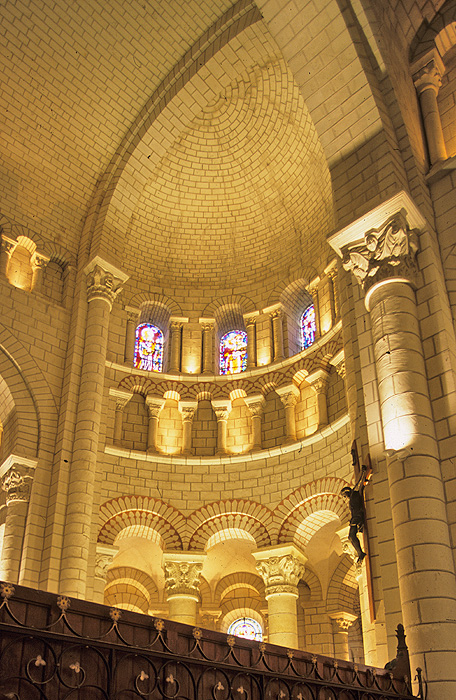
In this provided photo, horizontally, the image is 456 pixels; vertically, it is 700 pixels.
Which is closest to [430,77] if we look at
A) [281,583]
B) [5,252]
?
[5,252]

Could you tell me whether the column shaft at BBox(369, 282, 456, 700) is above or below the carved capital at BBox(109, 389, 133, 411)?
below

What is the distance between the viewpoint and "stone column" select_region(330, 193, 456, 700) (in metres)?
6.68

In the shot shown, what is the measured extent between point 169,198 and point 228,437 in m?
6.08

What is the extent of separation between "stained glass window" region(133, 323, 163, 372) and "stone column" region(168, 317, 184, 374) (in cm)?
40

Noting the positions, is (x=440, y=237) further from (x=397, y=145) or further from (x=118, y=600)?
(x=118, y=600)

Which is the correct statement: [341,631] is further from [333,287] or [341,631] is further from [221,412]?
[333,287]

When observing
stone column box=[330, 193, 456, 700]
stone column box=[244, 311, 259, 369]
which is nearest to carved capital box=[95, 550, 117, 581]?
stone column box=[244, 311, 259, 369]

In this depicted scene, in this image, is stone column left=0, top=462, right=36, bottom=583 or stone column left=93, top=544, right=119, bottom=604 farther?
stone column left=93, top=544, right=119, bottom=604

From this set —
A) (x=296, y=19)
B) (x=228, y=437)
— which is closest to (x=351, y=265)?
(x=296, y=19)

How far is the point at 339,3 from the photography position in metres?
10.2

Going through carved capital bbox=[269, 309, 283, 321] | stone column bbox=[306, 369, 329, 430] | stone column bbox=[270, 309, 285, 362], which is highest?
carved capital bbox=[269, 309, 283, 321]

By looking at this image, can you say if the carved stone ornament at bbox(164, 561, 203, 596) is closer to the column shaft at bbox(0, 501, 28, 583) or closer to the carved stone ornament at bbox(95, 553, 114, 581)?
the carved stone ornament at bbox(95, 553, 114, 581)

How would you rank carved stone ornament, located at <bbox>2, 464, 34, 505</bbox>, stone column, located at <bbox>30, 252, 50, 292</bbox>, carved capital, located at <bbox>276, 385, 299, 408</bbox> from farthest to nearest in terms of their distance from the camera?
carved capital, located at <bbox>276, 385, 299, 408</bbox>, stone column, located at <bbox>30, 252, 50, 292</bbox>, carved stone ornament, located at <bbox>2, 464, 34, 505</bbox>

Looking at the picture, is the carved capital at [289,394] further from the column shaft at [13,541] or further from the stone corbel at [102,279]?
the column shaft at [13,541]
